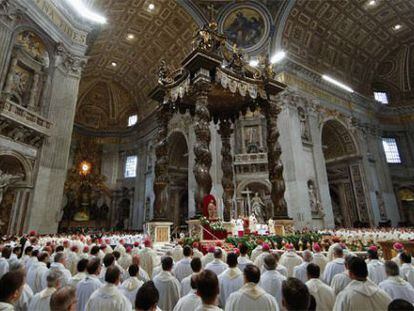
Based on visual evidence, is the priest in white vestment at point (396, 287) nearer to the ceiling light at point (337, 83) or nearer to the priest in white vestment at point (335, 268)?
the priest in white vestment at point (335, 268)

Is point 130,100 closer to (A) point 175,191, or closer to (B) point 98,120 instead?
(B) point 98,120

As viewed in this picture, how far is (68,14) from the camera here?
11602 mm

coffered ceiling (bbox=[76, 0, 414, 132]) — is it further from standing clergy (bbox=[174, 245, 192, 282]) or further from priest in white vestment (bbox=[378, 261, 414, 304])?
priest in white vestment (bbox=[378, 261, 414, 304])

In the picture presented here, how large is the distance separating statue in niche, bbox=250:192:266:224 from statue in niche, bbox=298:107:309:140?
494 cm

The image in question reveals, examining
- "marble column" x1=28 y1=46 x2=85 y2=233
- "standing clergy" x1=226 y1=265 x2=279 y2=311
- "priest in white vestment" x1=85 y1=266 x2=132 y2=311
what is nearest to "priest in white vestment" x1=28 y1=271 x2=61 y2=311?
"priest in white vestment" x1=85 y1=266 x2=132 y2=311

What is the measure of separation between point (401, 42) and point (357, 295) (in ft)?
78.3

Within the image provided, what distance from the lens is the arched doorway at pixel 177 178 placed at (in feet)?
58.6

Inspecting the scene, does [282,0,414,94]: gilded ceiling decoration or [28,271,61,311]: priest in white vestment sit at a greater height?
[282,0,414,94]: gilded ceiling decoration

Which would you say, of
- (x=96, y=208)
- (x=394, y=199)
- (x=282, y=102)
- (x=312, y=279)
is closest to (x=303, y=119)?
(x=282, y=102)

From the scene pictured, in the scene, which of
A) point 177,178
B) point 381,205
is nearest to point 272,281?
point 177,178

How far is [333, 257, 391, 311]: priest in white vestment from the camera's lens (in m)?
1.92

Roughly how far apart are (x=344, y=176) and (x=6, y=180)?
19450 mm

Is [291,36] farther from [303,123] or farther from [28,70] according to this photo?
[28,70]

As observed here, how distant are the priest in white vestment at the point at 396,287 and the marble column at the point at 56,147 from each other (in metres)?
10.9
